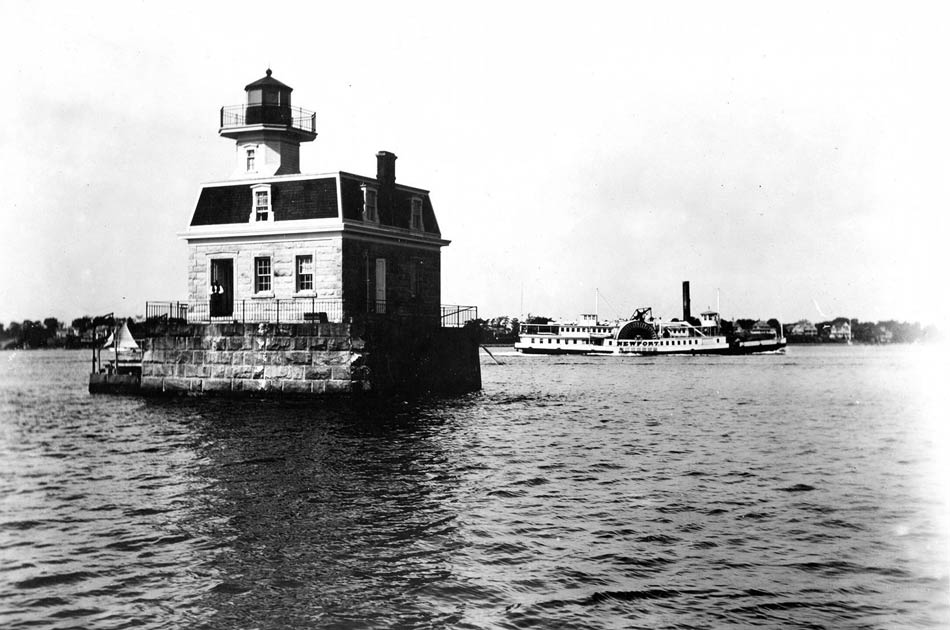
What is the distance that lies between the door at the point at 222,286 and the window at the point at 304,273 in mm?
3203

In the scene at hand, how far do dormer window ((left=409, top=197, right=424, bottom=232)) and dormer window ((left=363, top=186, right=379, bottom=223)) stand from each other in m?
A: 3.15

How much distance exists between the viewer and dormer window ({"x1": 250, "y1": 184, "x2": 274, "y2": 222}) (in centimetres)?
3397

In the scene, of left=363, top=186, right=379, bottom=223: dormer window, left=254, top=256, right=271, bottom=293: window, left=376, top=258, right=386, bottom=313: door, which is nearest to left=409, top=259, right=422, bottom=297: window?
left=376, top=258, right=386, bottom=313: door

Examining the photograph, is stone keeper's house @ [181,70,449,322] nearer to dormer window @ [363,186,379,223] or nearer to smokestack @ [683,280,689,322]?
dormer window @ [363,186,379,223]

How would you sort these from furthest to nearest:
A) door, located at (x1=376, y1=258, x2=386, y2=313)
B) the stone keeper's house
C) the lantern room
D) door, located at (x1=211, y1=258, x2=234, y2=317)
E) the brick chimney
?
the lantern room
the brick chimney
door, located at (x1=376, y1=258, x2=386, y2=313)
door, located at (x1=211, y1=258, x2=234, y2=317)
the stone keeper's house

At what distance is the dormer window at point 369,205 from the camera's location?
34.2m

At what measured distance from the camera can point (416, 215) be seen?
3825 centimetres

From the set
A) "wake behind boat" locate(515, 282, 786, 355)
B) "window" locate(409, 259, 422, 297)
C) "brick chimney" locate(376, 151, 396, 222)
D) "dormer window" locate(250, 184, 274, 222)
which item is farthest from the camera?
"wake behind boat" locate(515, 282, 786, 355)

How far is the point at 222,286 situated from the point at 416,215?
9.11m

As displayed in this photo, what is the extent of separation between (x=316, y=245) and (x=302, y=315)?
275 cm

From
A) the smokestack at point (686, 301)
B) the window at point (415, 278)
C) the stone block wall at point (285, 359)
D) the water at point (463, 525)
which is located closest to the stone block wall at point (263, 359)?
the stone block wall at point (285, 359)

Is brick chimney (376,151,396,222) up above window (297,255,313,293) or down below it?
above

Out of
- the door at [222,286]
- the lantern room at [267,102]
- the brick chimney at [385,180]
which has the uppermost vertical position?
the lantern room at [267,102]

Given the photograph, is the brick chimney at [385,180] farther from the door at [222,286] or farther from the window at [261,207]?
the door at [222,286]
